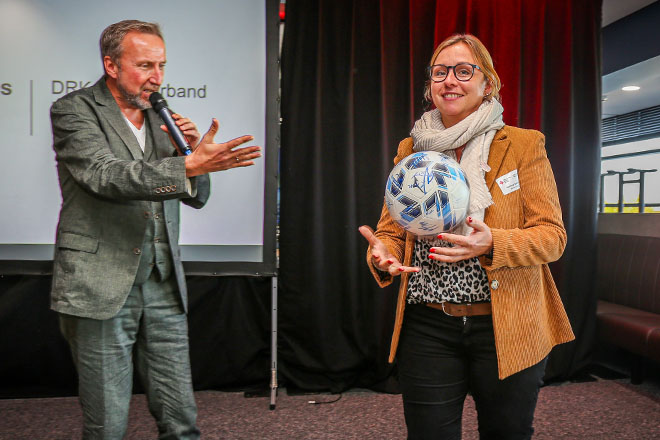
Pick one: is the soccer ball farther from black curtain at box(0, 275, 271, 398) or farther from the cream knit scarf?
black curtain at box(0, 275, 271, 398)

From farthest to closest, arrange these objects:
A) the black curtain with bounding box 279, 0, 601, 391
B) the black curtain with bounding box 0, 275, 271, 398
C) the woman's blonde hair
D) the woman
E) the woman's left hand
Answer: the black curtain with bounding box 279, 0, 601, 391, the black curtain with bounding box 0, 275, 271, 398, the woman's blonde hair, the woman, the woman's left hand

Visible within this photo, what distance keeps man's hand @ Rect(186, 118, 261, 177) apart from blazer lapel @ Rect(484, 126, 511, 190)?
24.2 inches

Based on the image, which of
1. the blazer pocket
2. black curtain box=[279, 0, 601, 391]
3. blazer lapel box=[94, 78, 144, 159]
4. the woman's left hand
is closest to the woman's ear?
the woman's left hand

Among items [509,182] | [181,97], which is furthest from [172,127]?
[181,97]

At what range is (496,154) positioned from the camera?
4.50 feet

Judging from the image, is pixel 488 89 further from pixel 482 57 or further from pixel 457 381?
pixel 457 381

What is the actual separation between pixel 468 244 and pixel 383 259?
0.25m

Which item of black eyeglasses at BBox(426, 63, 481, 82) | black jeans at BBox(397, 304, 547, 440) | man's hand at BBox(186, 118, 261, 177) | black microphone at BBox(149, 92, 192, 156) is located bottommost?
black jeans at BBox(397, 304, 547, 440)

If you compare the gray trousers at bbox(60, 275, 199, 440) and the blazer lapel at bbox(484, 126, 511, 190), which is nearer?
the blazer lapel at bbox(484, 126, 511, 190)

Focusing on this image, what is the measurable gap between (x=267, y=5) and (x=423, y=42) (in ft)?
3.33

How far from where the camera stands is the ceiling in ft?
13.4

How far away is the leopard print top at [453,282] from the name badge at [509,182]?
198 mm

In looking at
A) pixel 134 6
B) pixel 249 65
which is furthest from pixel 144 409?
pixel 134 6

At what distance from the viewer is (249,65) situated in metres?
2.77
